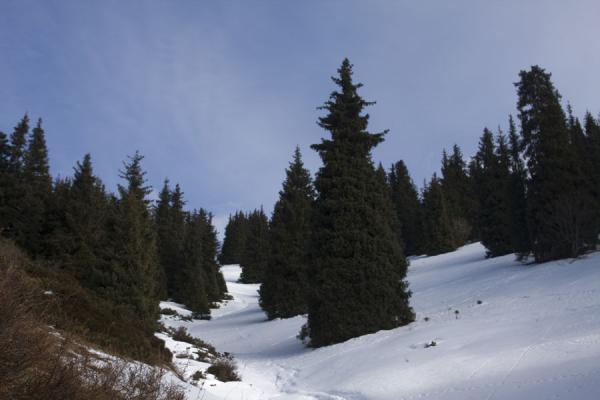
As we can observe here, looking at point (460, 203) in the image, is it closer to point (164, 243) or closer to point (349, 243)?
point (164, 243)

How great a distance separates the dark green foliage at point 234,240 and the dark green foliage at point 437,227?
158 feet

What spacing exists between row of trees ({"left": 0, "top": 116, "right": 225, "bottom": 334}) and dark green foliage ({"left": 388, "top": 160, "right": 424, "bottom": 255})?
2807 cm

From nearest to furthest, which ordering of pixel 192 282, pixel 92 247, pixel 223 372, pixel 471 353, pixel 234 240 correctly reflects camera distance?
pixel 471 353 < pixel 223 372 < pixel 92 247 < pixel 192 282 < pixel 234 240

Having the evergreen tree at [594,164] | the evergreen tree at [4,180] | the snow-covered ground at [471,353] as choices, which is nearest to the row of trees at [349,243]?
the snow-covered ground at [471,353]

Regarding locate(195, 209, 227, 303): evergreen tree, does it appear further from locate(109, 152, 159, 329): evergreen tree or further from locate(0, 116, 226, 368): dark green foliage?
locate(109, 152, 159, 329): evergreen tree

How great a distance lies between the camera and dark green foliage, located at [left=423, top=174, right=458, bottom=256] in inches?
2032

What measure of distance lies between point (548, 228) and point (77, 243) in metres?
27.7

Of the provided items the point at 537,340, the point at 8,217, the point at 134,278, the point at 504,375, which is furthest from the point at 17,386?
the point at 8,217

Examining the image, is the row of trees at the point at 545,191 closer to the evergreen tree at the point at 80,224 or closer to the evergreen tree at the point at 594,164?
the evergreen tree at the point at 594,164

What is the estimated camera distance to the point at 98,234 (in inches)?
1071

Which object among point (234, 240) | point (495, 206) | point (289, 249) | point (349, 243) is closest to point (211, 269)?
point (289, 249)

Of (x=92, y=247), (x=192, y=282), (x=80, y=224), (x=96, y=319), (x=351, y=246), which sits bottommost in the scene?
(x=192, y=282)

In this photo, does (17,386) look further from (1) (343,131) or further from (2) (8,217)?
(2) (8,217)

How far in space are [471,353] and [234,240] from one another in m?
87.9
